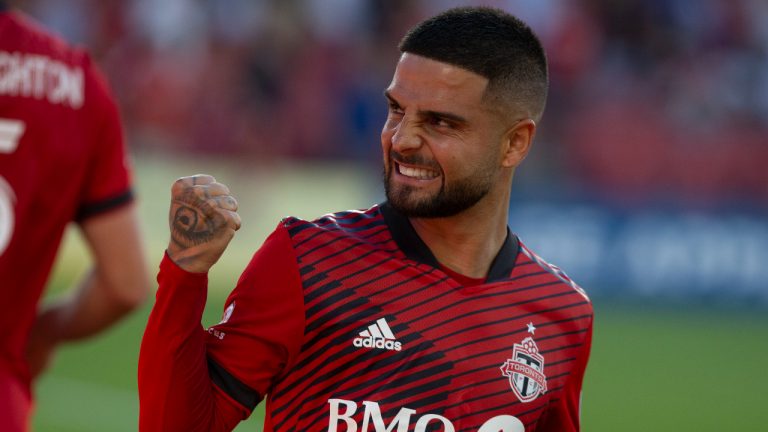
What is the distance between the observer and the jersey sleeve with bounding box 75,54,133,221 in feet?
11.6

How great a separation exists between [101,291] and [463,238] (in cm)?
114

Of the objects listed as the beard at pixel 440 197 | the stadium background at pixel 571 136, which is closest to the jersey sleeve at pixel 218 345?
the beard at pixel 440 197

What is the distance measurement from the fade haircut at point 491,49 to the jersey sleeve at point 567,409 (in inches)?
27.6

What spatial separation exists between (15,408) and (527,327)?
4.51 feet

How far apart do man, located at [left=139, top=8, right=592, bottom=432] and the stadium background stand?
24.5ft

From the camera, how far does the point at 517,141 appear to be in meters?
3.42

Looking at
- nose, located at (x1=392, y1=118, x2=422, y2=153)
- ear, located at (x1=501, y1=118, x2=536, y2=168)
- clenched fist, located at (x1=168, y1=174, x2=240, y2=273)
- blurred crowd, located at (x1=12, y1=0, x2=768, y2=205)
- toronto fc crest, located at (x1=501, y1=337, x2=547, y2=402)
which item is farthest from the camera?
blurred crowd, located at (x1=12, y1=0, x2=768, y2=205)

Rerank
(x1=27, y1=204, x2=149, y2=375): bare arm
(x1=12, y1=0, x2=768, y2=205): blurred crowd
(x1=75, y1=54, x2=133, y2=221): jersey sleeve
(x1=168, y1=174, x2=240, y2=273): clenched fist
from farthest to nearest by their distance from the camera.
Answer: (x1=12, y1=0, x2=768, y2=205): blurred crowd, (x1=27, y1=204, x2=149, y2=375): bare arm, (x1=75, y1=54, x2=133, y2=221): jersey sleeve, (x1=168, y1=174, x2=240, y2=273): clenched fist

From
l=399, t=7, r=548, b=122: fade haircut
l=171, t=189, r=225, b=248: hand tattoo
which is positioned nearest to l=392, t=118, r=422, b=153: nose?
l=399, t=7, r=548, b=122: fade haircut

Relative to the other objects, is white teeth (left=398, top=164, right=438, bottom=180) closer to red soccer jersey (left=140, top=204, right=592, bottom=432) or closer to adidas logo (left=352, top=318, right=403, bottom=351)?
red soccer jersey (left=140, top=204, right=592, bottom=432)

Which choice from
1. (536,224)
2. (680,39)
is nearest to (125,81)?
(536,224)

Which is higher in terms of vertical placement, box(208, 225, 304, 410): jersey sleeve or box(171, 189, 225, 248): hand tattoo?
box(171, 189, 225, 248): hand tattoo

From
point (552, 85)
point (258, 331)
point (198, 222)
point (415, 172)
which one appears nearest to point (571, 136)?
point (552, 85)

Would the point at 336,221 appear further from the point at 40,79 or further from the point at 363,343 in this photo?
the point at 40,79
